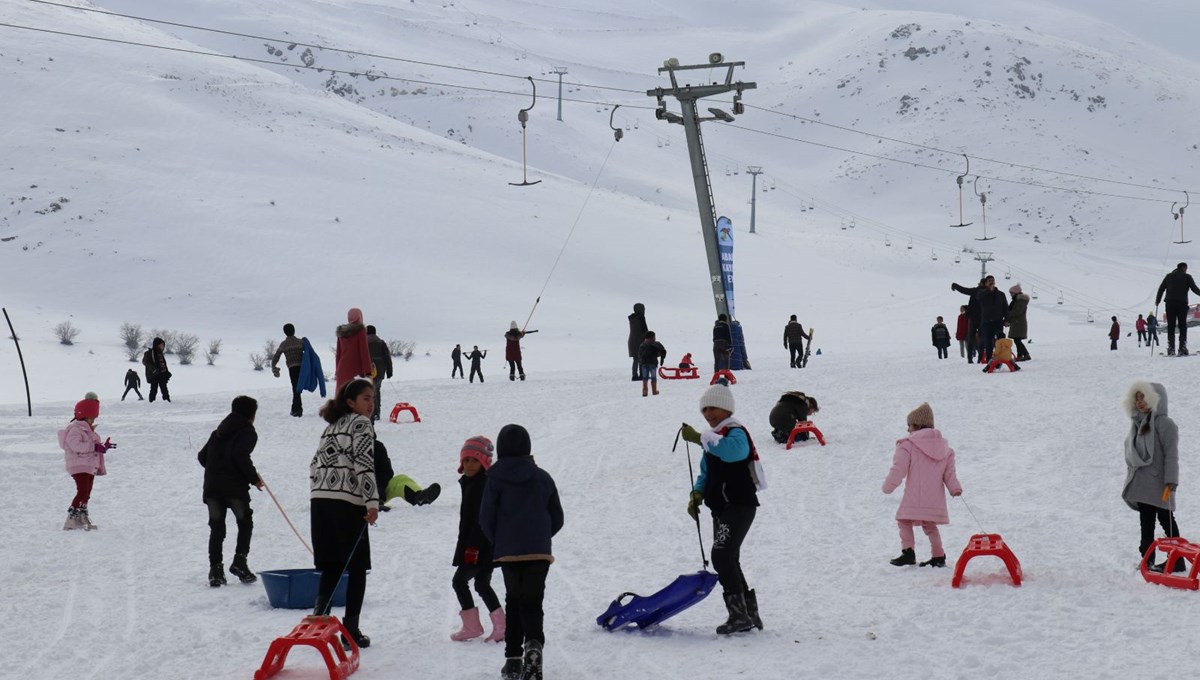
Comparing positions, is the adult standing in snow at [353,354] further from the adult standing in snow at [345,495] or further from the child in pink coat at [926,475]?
the adult standing in snow at [345,495]

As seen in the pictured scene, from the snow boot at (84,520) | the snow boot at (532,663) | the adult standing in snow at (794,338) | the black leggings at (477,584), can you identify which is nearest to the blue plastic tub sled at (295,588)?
the black leggings at (477,584)

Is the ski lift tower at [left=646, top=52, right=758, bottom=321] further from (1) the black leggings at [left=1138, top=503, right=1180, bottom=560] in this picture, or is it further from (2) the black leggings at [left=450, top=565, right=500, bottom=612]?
(2) the black leggings at [left=450, top=565, right=500, bottom=612]

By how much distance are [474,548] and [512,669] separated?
1140 millimetres

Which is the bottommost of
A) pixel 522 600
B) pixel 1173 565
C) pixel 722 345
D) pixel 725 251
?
pixel 1173 565

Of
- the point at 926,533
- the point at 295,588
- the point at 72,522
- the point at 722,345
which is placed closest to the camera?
the point at 295,588

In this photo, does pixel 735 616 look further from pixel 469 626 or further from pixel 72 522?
pixel 72 522

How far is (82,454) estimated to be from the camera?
13.1 meters

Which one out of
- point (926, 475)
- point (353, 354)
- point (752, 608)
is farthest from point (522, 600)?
point (353, 354)

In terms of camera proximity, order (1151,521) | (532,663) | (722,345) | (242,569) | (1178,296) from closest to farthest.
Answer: (532,663)
(1151,521)
(242,569)
(1178,296)
(722,345)

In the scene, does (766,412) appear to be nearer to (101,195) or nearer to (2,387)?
(2,387)

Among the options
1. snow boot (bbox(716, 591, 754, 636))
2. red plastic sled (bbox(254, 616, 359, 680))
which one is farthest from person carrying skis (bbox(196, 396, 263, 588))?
snow boot (bbox(716, 591, 754, 636))

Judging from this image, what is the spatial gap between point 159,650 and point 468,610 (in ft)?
6.76

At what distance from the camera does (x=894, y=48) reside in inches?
6885

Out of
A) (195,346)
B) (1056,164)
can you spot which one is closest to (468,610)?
(195,346)
